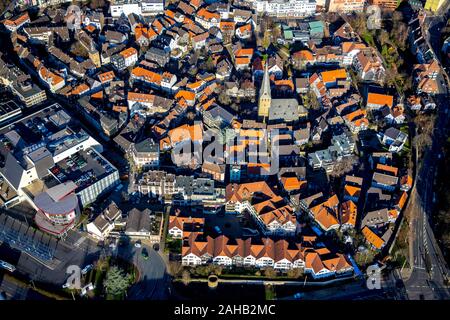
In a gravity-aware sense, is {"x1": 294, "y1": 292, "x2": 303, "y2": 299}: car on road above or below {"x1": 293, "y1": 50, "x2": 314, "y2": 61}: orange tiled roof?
below

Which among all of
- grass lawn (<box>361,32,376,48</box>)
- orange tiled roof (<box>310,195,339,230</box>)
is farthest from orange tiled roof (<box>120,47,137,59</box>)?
grass lawn (<box>361,32,376,48</box>)

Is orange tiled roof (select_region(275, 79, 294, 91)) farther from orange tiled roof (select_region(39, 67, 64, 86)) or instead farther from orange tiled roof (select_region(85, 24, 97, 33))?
orange tiled roof (select_region(85, 24, 97, 33))

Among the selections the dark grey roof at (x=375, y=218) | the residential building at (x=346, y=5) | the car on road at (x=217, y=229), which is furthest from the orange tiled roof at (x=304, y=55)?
the car on road at (x=217, y=229)

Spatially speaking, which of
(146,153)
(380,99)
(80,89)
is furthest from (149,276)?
(380,99)

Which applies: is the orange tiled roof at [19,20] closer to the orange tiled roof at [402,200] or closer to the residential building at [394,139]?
the residential building at [394,139]
